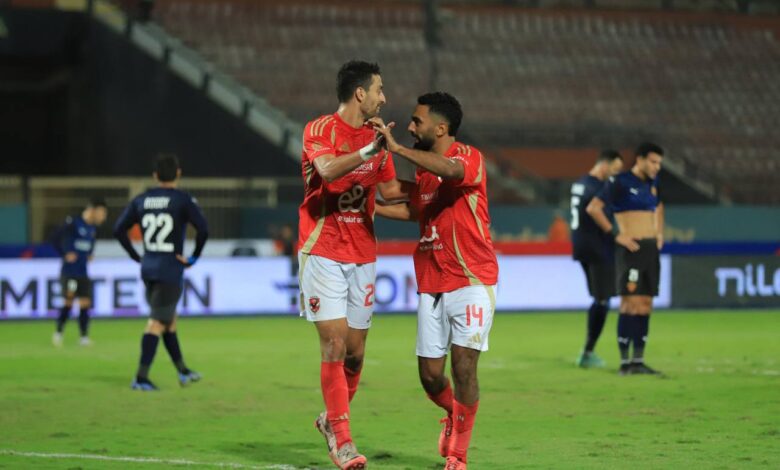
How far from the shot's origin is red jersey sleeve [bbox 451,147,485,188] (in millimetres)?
7961

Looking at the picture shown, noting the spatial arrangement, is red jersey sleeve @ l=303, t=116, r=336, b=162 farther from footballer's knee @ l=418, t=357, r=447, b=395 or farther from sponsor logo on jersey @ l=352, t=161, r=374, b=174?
footballer's knee @ l=418, t=357, r=447, b=395

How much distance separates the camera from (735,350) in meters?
16.6

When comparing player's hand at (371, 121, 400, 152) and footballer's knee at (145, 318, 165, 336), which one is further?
footballer's knee at (145, 318, 165, 336)

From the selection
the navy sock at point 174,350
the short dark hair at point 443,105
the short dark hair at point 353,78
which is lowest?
the navy sock at point 174,350

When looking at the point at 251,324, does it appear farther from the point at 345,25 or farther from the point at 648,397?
the point at 345,25

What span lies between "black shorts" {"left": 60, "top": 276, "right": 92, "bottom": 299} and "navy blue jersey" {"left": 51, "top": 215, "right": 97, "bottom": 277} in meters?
0.05

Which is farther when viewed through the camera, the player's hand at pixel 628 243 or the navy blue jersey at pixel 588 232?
the navy blue jersey at pixel 588 232

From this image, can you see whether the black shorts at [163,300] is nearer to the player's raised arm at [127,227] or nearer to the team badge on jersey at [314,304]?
the player's raised arm at [127,227]

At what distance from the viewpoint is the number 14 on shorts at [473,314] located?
802cm

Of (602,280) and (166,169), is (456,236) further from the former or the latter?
(602,280)

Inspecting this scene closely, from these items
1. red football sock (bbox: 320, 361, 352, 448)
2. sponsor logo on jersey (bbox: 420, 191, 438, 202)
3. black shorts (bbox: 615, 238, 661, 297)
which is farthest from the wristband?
black shorts (bbox: 615, 238, 661, 297)

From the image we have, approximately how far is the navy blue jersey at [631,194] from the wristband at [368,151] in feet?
20.2

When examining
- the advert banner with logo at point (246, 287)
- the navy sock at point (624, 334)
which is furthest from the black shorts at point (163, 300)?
the advert banner with logo at point (246, 287)

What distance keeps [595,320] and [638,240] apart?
1284 millimetres
